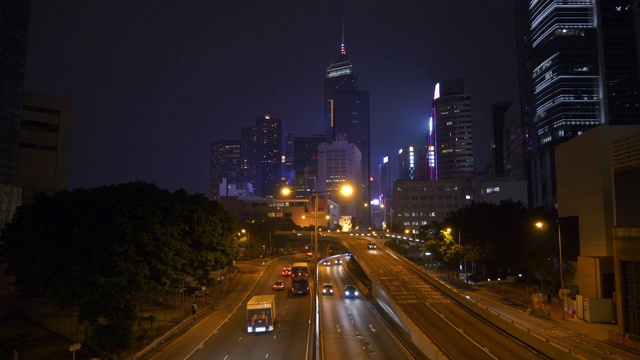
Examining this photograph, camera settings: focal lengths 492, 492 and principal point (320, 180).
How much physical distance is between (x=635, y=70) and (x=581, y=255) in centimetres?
12562

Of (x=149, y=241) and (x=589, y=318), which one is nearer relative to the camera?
(x=149, y=241)

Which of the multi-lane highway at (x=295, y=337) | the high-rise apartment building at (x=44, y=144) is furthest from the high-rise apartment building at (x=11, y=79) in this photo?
the multi-lane highway at (x=295, y=337)

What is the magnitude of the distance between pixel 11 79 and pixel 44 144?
1601cm

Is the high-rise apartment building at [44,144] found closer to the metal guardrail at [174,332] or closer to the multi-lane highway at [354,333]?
the metal guardrail at [174,332]

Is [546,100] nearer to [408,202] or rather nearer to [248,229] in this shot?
[408,202]

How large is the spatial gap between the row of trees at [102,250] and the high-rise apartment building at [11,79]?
107 ft

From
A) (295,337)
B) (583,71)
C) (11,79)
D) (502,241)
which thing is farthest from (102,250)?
(583,71)

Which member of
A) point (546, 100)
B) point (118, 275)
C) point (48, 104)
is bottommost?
point (118, 275)

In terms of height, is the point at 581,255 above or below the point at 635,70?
below

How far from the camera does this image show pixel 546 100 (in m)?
161

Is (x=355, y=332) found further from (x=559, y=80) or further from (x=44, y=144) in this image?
(x=559, y=80)

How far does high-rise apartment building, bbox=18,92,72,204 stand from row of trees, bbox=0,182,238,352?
4621cm

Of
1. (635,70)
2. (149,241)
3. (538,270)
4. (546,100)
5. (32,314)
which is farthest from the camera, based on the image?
(546,100)

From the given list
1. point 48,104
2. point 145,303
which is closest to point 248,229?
point 48,104
